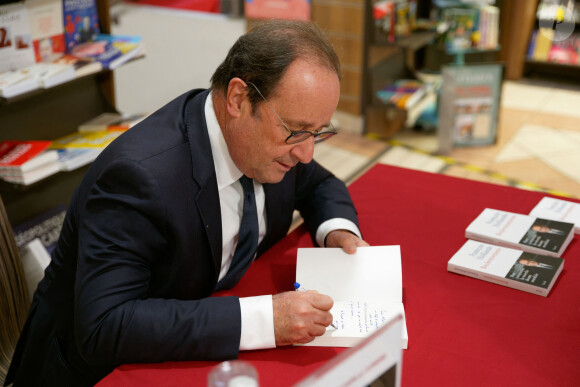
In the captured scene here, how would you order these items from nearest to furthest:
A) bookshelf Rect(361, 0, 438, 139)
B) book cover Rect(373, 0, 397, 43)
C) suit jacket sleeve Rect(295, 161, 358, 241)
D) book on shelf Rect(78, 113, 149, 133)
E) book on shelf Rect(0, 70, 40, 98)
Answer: suit jacket sleeve Rect(295, 161, 358, 241)
book on shelf Rect(0, 70, 40, 98)
book on shelf Rect(78, 113, 149, 133)
book cover Rect(373, 0, 397, 43)
bookshelf Rect(361, 0, 438, 139)

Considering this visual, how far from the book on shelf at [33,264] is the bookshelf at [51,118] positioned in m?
0.22

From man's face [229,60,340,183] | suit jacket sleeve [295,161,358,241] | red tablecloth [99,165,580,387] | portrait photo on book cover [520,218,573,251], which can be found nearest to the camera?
red tablecloth [99,165,580,387]

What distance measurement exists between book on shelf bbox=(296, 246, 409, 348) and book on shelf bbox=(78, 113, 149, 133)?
1748 mm

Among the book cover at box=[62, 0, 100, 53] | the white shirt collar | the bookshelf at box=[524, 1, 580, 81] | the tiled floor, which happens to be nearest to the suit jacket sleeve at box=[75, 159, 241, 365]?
the white shirt collar

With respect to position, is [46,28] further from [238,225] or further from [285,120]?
[285,120]

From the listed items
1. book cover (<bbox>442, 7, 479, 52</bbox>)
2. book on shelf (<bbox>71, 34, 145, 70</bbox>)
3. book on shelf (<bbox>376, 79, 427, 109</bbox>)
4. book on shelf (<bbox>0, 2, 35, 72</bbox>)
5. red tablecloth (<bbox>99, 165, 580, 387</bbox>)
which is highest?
book on shelf (<bbox>0, 2, 35, 72</bbox>)

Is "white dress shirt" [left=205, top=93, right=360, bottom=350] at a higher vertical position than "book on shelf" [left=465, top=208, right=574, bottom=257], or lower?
higher

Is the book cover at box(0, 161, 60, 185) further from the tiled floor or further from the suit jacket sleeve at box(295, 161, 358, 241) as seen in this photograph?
the tiled floor

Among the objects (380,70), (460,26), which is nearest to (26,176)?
(380,70)

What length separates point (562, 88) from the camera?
6176 mm

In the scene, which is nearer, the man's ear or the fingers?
the fingers

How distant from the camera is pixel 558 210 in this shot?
6.48 ft

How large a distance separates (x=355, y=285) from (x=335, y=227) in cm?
27

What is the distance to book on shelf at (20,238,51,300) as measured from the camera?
2.80 metres
